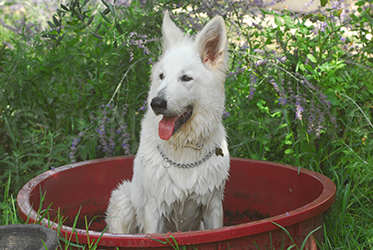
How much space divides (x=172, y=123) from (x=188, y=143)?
0.21 meters

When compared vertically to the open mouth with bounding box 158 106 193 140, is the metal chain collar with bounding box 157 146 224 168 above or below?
below

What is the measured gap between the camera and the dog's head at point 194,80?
6.55 ft

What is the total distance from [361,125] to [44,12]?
4988 mm

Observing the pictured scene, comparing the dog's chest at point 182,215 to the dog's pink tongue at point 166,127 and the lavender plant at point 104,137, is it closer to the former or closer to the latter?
the dog's pink tongue at point 166,127

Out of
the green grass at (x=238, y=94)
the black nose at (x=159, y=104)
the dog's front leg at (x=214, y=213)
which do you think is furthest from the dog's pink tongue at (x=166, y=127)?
the green grass at (x=238, y=94)

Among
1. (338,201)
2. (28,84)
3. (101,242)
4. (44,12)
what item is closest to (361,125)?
(338,201)

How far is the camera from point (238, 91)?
3311mm

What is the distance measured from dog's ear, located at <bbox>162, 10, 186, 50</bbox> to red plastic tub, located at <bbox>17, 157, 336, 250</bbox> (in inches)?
46.2

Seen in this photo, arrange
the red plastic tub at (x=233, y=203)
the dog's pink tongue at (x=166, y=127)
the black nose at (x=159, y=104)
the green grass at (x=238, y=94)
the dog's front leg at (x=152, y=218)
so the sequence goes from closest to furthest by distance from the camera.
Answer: the red plastic tub at (x=233, y=203) < the black nose at (x=159, y=104) < the dog's pink tongue at (x=166, y=127) < the dog's front leg at (x=152, y=218) < the green grass at (x=238, y=94)

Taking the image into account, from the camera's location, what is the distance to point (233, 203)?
2.97 meters

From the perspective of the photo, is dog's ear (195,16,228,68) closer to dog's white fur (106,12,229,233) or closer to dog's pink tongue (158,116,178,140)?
dog's white fur (106,12,229,233)

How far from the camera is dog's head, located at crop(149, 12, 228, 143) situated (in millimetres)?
1997

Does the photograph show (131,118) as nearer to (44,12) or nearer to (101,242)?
(101,242)

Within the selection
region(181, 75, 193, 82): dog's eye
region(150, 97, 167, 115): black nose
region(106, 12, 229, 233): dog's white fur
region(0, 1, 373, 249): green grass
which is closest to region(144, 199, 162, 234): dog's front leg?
region(106, 12, 229, 233): dog's white fur
